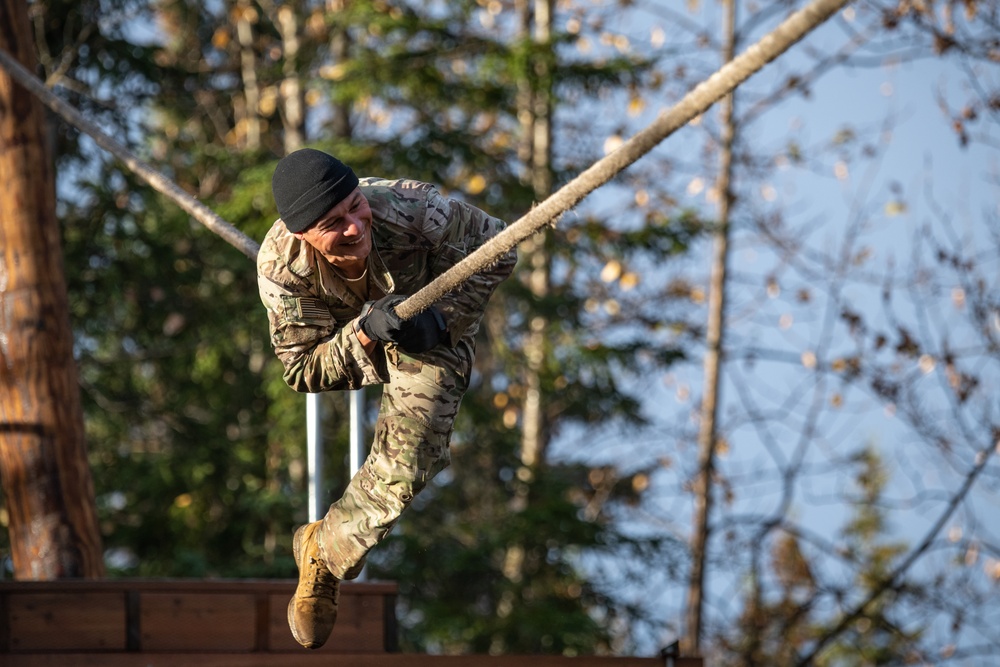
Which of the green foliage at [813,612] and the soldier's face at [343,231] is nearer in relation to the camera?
the soldier's face at [343,231]

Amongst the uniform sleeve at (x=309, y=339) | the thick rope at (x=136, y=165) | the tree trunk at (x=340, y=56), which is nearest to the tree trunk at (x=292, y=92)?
the tree trunk at (x=340, y=56)

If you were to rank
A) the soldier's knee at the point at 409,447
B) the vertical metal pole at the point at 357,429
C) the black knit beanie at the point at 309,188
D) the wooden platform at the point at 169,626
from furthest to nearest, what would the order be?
the vertical metal pole at the point at 357,429 → the wooden platform at the point at 169,626 → the soldier's knee at the point at 409,447 → the black knit beanie at the point at 309,188

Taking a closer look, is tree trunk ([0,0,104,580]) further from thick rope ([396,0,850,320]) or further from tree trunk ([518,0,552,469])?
tree trunk ([518,0,552,469])

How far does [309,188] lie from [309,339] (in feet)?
1.69

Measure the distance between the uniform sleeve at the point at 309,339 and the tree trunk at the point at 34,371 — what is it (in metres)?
3.09

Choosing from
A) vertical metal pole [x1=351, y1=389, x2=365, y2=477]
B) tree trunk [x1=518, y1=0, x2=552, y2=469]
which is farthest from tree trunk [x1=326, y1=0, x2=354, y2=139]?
vertical metal pole [x1=351, y1=389, x2=365, y2=477]

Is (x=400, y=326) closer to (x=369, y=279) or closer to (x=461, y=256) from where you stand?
(x=369, y=279)

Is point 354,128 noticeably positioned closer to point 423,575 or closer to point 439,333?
point 423,575

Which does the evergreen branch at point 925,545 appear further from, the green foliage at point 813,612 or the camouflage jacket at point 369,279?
the camouflage jacket at point 369,279

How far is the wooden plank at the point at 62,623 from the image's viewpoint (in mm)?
5137

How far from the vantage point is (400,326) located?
11.4 ft

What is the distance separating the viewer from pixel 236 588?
528 cm

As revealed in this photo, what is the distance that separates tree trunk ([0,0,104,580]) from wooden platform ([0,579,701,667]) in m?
1.18

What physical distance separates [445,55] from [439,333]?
7.38 m
